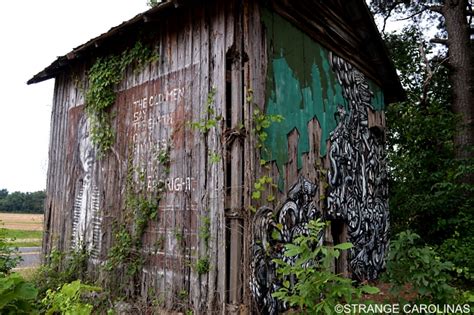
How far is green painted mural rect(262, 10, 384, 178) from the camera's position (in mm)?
5887

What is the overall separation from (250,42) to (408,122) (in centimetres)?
764

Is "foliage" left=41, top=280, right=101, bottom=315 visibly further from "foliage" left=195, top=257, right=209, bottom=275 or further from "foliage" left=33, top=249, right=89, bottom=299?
"foliage" left=33, top=249, right=89, bottom=299

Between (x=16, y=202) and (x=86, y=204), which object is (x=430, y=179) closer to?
(x=86, y=204)

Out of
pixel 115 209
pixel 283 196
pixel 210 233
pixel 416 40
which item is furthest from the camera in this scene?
pixel 416 40

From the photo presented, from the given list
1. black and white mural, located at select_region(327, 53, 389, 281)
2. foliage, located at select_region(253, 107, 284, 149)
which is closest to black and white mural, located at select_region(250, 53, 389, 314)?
black and white mural, located at select_region(327, 53, 389, 281)

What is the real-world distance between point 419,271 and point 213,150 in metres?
3.10

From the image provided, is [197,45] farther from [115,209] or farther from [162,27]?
[115,209]

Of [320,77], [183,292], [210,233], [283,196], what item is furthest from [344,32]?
[183,292]

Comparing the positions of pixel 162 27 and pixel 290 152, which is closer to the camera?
pixel 290 152

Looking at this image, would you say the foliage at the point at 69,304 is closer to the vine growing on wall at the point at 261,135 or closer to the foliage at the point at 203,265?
the foliage at the point at 203,265

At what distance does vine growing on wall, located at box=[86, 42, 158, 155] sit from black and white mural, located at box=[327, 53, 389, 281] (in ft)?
13.6

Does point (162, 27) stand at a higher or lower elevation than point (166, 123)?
higher

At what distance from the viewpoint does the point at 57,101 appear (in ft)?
30.2

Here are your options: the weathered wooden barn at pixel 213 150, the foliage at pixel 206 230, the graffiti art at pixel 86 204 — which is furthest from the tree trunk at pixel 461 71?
the graffiti art at pixel 86 204
